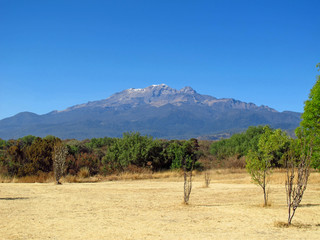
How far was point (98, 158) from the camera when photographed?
3606 cm

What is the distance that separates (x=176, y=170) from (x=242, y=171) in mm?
6204

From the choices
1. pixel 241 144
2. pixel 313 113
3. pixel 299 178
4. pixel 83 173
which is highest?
pixel 313 113

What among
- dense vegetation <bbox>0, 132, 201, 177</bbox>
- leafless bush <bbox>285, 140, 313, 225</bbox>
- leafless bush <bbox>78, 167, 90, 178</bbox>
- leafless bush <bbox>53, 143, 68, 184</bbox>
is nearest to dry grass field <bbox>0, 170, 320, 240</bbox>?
leafless bush <bbox>285, 140, 313, 225</bbox>

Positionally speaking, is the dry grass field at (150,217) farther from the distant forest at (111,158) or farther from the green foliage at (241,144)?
the green foliage at (241,144)

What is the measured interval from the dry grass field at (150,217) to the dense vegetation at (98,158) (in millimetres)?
12089

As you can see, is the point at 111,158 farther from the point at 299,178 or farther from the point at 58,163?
the point at 299,178

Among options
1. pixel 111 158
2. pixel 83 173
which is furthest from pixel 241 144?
pixel 83 173

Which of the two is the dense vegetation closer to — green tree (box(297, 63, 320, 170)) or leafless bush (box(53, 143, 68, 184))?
leafless bush (box(53, 143, 68, 184))

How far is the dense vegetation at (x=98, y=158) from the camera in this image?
30.1 meters

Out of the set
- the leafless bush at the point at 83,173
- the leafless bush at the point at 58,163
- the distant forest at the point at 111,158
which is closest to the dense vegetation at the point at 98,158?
the distant forest at the point at 111,158

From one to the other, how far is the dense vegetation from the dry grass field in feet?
39.7

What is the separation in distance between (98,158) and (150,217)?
969 inches

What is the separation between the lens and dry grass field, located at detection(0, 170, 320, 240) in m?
9.59

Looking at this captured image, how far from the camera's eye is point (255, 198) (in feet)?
57.3
